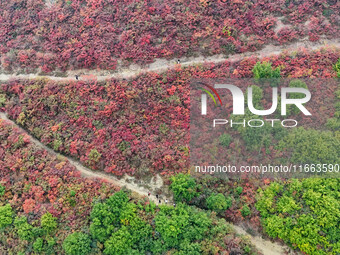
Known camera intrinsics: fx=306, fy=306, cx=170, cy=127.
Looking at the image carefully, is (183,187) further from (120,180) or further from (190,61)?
(190,61)

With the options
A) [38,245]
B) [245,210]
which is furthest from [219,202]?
[38,245]

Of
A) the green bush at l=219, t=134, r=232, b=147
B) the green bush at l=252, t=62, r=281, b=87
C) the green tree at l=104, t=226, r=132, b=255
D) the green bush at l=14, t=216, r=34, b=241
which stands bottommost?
the green tree at l=104, t=226, r=132, b=255

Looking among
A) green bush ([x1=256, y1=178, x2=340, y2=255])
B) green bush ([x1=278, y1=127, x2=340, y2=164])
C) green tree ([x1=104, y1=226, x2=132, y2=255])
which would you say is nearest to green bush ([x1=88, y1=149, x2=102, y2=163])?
green tree ([x1=104, y1=226, x2=132, y2=255])

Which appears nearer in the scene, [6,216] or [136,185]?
[6,216]

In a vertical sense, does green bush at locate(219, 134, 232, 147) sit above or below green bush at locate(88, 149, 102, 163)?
above

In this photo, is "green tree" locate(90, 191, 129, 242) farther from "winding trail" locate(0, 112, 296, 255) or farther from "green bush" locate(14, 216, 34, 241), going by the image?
"green bush" locate(14, 216, 34, 241)

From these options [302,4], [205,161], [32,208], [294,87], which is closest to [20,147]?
[32,208]

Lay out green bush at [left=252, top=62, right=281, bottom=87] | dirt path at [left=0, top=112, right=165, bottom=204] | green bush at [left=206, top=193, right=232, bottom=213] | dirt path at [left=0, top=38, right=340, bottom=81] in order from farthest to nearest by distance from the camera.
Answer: dirt path at [left=0, top=38, right=340, bottom=81]
green bush at [left=252, top=62, right=281, bottom=87]
dirt path at [left=0, top=112, right=165, bottom=204]
green bush at [left=206, top=193, right=232, bottom=213]
